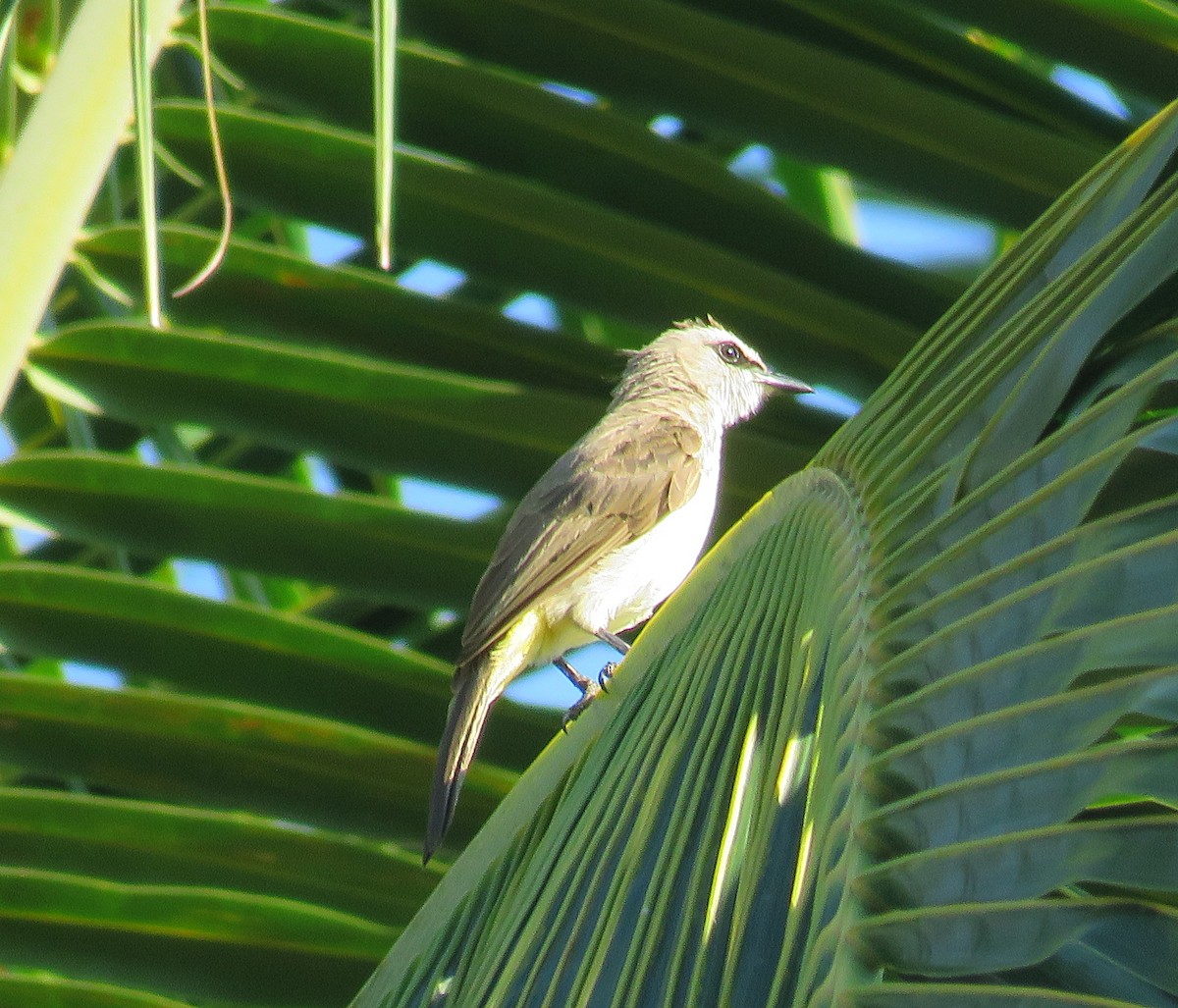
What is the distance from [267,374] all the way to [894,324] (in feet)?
3.86

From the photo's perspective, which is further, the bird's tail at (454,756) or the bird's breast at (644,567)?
the bird's breast at (644,567)

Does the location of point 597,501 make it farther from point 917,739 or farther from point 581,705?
point 917,739

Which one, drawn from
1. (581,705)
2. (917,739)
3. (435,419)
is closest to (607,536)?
(581,705)

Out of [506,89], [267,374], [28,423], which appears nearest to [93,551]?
[28,423]

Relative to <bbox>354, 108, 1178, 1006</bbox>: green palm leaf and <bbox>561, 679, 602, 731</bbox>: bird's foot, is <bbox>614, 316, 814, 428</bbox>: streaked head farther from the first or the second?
<bbox>354, 108, 1178, 1006</bbox>: green palm leaf

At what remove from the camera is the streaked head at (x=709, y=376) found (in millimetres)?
7023

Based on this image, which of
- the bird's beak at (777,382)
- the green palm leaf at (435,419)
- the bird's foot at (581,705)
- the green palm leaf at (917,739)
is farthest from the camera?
the bird's beak at (777,382)

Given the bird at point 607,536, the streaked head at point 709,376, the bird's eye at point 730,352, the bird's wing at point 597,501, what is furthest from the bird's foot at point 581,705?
the bird's eye at point 730,352

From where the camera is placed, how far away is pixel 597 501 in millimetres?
5762

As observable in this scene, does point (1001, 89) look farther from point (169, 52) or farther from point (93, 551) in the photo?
point (93, 551)

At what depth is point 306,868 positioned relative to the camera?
2941mm

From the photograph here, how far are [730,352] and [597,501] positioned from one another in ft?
6.05

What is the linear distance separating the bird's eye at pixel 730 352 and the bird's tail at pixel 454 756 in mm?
3790

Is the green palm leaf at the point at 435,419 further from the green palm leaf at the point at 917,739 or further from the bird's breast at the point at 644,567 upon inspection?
the bird's breast at the point at 644,567
